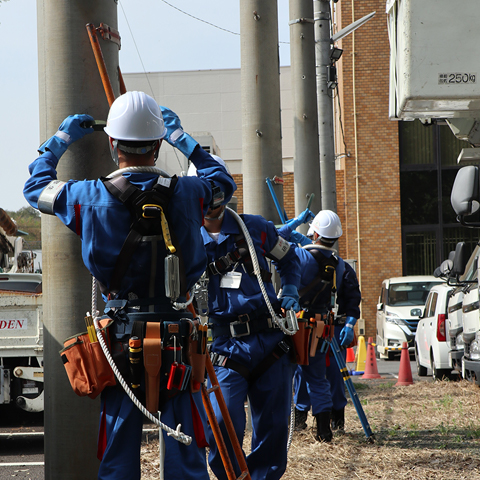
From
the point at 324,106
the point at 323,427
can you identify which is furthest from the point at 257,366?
the point at 324,106

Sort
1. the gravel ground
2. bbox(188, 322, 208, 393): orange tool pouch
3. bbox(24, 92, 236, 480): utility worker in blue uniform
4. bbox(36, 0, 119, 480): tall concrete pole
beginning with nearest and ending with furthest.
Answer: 1. bbox(24, 92, 236, 480): utility worker in blue uniform
2. bbox(188, 322, 208, 393): orange tool pouch
3. bbox(36, 0, 119, 480): tall concrete pole
4. the gravel ground

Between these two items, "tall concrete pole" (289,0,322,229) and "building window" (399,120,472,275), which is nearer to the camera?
"tall concrete pole" (289,0,322,229)

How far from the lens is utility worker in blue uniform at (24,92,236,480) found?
11.1ft

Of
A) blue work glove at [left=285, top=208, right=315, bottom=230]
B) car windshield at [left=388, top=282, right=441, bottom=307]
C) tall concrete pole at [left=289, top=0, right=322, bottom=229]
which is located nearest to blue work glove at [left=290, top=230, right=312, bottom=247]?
blue work glove at [left=285, top=208, right=315, bottom=230]

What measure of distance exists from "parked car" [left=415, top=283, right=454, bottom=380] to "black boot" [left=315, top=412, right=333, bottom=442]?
518 centimetres

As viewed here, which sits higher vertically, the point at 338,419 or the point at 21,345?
the point at 21,345

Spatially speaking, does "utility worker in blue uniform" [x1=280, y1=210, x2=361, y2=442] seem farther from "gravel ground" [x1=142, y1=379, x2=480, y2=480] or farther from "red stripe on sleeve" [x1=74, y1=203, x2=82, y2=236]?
"red stripe on sleeve" [x1=74, y1=203, x2=82, y2=236]

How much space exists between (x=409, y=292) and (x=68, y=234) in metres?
16.6

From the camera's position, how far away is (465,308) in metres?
9.51

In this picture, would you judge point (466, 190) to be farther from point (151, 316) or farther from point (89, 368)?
point (89, 368)

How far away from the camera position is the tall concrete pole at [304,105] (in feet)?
35.8

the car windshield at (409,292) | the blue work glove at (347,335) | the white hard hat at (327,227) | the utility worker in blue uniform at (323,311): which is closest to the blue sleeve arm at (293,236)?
the utility worker in blue uniform at (323,311)

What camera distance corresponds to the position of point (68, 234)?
156 inches

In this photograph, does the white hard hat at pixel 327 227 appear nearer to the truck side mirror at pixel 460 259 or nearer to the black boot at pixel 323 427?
the black boot at pixel 323 427
